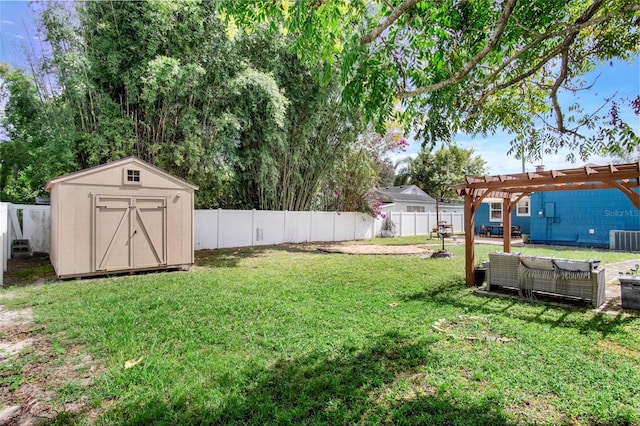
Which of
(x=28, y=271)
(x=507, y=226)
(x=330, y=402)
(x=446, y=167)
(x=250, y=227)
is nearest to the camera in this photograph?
(x=330, y=402)

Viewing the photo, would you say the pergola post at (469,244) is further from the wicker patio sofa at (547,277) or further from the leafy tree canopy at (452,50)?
the leafy tree canopy at (452,50)

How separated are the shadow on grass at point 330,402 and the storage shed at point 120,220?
5.60m

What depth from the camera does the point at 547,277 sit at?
17.2ft

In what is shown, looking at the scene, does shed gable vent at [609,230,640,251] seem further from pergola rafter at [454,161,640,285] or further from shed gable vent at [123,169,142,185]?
shed gable vent at [123,169,142,185]

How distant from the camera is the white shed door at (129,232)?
22.9ft

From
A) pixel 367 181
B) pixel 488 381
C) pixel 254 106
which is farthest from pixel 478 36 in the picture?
pixel 367 181

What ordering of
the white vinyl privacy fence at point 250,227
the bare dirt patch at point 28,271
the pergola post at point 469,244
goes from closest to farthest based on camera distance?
1. the pergola post at point 469,244
2. the bare dirt patch at point 28,271
3. the white vinyl privacy fence at point 250,227

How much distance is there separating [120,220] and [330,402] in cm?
656

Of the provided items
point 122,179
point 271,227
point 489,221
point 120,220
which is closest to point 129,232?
point 120,220

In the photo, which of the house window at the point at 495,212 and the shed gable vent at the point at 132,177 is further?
the house window at the point at 495,212

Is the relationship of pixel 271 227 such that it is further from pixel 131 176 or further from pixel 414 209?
pixel 414 209

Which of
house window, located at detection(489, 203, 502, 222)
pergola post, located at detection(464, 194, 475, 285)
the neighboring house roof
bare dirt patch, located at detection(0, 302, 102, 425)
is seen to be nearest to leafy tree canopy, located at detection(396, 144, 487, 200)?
the neighboring house roof

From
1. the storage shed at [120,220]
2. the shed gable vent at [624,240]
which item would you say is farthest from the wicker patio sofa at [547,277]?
the shed gable vent at [624,240]

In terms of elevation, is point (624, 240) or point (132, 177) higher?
point (132, 177)
